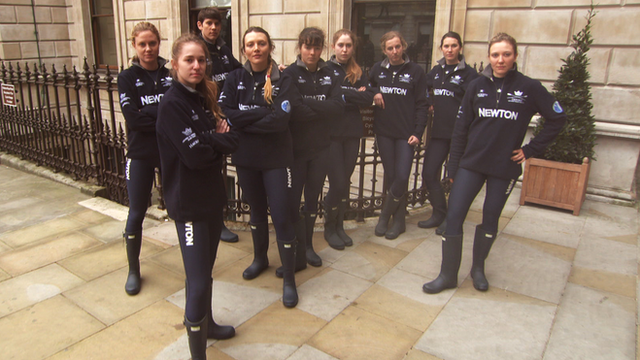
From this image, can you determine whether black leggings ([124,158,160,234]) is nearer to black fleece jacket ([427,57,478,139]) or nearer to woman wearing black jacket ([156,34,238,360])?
woman wearing black jacket ([156,34,238,360])

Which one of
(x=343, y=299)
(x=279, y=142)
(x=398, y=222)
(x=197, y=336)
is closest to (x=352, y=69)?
(x=279, y=142)

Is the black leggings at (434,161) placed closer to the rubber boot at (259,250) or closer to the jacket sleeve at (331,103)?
the jacket sleeve at (331,103)

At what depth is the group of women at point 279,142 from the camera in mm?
2578

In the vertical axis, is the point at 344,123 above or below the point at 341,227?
above

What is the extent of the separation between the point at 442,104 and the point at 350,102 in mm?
1229

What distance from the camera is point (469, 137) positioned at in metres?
3.68

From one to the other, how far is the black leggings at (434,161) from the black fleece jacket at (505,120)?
1.30 m

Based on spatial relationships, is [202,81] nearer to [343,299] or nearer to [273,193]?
[273,193]

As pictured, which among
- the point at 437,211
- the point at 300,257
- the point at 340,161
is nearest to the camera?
the point at 300,257

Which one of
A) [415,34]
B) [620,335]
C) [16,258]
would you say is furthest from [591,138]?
[16,258]

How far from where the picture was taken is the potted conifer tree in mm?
5598

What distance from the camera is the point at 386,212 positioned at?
5.02 meters

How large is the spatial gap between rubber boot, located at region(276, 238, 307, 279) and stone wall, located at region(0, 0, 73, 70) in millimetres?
12549

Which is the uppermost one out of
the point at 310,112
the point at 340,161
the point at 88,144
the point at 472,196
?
the point at 310,112
